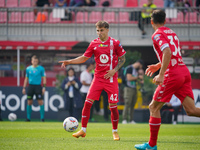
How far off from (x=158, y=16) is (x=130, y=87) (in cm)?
957

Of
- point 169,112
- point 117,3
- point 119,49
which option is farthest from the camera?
point 117,3

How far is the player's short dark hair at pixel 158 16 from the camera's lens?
641cm

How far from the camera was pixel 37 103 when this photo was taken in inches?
685

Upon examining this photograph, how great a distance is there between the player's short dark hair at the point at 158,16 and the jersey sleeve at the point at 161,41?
0.28m

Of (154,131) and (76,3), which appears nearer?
(154,131)

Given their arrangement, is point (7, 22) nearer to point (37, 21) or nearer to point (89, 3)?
point (37, 21)

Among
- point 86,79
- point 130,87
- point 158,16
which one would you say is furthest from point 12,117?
point 158,16

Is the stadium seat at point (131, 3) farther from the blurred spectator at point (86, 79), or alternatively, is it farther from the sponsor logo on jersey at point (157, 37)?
the sponsor logo on jersey at point (157, 37)

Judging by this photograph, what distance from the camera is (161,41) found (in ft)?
20.5

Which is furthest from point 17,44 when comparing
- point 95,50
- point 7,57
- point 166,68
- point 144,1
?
point 166,68

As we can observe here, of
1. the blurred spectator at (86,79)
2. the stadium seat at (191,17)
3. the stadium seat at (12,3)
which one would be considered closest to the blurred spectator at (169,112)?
the blurred spectator at (86,79)

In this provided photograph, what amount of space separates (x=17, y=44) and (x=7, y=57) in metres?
1.51

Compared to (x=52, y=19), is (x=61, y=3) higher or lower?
higher

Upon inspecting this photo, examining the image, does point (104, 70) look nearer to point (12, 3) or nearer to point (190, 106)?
point (190, 106)
